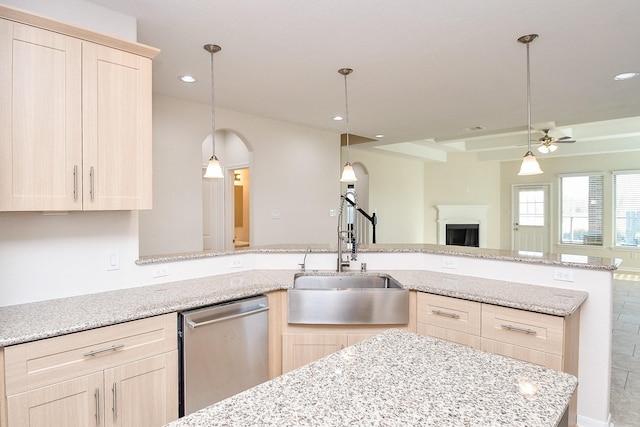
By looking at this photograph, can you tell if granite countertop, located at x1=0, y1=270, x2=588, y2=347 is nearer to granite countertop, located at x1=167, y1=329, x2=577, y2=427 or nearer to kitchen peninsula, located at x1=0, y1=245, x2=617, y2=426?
kitchen peninsula, located at x1=0, y1=245, x2=617, y2=426

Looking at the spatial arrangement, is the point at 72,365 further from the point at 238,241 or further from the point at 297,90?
the point at 238,241

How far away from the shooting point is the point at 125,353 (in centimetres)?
182

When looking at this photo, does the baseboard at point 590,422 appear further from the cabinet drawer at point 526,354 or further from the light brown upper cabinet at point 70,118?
the light brown upper cabinet at point 70,118

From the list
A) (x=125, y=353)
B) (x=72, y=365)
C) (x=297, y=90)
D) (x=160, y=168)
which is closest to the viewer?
(x=72, y=365)

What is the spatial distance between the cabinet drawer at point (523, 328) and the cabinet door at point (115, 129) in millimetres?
2146

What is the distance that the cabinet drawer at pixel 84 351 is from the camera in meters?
1.53

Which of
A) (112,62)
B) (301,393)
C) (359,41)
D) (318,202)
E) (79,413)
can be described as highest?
(359,41)

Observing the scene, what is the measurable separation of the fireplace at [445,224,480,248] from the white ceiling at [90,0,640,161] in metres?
4.71

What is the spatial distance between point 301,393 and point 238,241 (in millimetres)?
5612

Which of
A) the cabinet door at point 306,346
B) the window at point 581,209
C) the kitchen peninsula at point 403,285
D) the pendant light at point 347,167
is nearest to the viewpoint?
the kitchen peninsula at point 403,285

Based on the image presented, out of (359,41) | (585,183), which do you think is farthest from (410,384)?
(585,183)

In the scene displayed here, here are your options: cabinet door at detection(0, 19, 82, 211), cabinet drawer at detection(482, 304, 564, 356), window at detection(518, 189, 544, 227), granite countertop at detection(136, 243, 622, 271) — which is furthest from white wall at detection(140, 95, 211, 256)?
window at detection(518, 189, 544, 227)

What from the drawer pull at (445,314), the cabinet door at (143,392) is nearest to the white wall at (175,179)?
the cabinet door at (143,392)

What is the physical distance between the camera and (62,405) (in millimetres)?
1631
